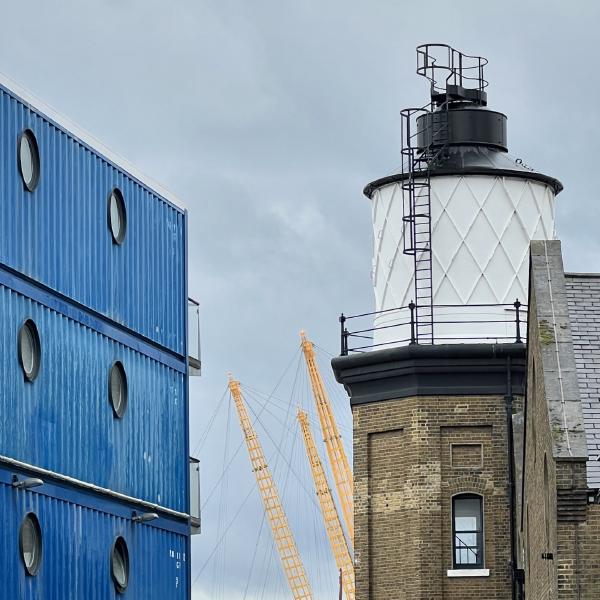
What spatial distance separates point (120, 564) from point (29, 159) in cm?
894

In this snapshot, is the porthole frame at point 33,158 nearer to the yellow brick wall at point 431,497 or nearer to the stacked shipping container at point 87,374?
the stacked shipping container at point 87,374

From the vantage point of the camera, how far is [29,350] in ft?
129

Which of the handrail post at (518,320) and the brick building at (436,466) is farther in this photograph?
the handrail post at (518,320)

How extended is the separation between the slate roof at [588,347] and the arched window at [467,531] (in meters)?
15.5

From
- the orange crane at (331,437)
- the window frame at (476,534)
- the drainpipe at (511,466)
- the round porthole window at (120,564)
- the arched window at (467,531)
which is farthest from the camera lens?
the orange crane at (331,437)

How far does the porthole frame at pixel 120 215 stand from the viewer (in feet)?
146

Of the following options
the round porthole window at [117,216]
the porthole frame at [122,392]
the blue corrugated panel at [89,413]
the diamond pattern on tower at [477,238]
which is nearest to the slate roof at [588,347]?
the blue corrugated panel at [89,413]

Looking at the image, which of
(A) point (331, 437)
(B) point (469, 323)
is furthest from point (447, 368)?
(A) point (331, 437)

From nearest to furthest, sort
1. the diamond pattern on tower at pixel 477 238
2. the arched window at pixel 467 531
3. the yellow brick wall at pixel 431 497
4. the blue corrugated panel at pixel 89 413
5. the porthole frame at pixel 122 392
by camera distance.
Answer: the blue corrugated panel at pixel 89 413
the porthole frame at pixel 122 392
the yellow brick wall at pixel 431 497
the arched window at pixel 467 531
the diamond pattern on tower at pixel 477 238

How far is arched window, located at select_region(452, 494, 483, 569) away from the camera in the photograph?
48872 mm

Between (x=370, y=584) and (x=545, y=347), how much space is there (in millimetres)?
17480

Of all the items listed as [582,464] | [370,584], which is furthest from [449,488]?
[582,464]

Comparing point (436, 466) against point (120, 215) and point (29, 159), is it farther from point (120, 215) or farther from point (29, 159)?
point (29, 159)

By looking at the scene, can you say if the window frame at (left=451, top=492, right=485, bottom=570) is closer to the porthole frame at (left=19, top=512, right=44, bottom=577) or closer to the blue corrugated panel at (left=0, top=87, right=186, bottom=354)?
the blue corrugated panel at (left=0, top=87, right=186, bottom=354)
